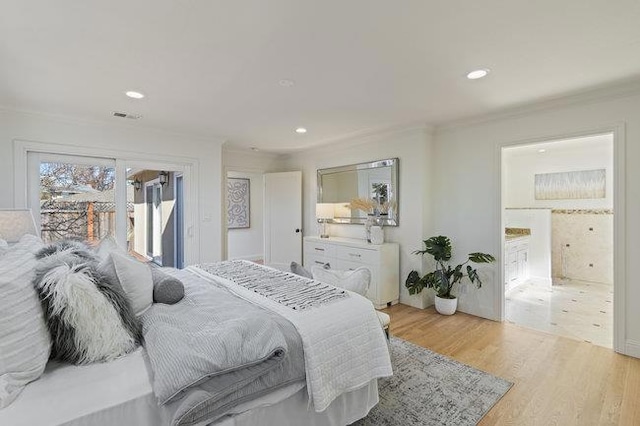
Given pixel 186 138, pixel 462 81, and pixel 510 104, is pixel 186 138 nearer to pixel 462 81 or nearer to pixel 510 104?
pixel 462 81

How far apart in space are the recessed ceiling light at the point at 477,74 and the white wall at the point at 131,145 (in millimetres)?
3457

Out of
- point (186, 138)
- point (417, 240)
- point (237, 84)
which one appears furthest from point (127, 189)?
point (417, 240)

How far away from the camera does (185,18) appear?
1704 millimetres

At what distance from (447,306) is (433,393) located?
1740 millimetres

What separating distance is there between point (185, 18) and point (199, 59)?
0.48 m

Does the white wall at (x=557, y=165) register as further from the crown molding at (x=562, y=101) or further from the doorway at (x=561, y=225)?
the crown molding at (x=562, y=101)

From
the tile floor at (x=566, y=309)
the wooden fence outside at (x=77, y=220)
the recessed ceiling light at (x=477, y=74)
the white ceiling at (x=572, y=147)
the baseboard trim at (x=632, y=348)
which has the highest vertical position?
the recessed ceiling light at (x=477, y=74)

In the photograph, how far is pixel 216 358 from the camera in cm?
125

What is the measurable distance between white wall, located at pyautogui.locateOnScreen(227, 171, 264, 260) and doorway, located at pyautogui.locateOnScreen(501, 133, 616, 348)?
16.8ft

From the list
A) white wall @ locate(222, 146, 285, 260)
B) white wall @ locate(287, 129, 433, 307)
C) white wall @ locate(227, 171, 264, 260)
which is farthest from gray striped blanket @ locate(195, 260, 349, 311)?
white wall @ locate(227, 171, 264, 260)

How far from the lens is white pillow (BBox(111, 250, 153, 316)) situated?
5.51ft

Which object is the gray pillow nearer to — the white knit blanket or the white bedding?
the white knit blanket

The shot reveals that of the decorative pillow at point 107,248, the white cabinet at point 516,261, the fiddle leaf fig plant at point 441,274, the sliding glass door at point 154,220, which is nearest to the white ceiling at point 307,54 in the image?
the decorative pillow at point 107,248

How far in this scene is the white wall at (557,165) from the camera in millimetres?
5000
